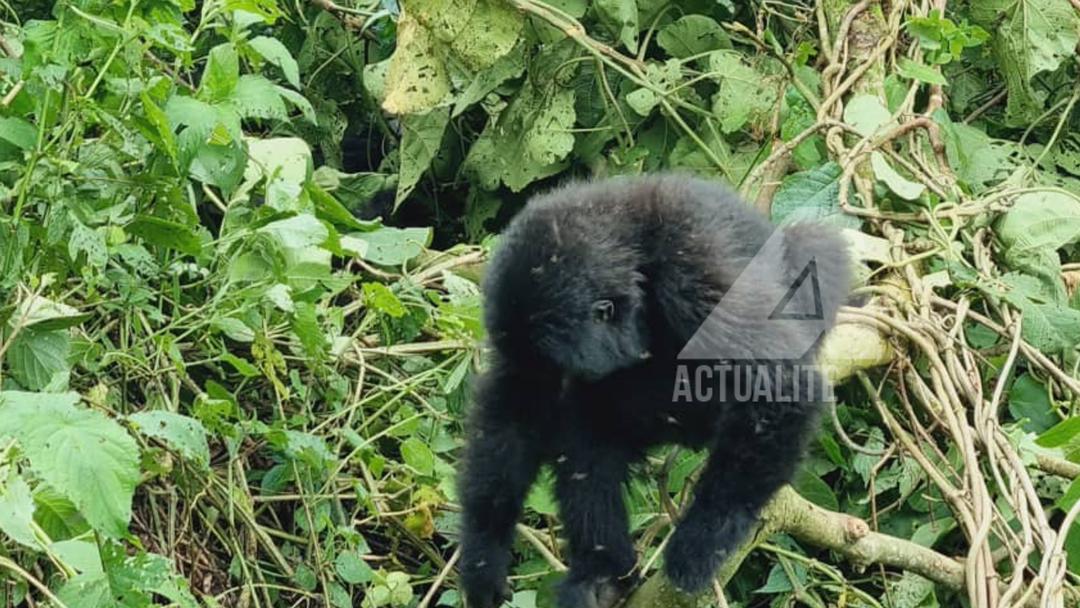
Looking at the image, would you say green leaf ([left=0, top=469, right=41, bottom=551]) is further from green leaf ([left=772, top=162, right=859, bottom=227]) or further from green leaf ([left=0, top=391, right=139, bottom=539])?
green leaf ([left=772, top=162, right=859, bottom=227])

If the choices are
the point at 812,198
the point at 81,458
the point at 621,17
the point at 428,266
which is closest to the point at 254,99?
the point at 81,458

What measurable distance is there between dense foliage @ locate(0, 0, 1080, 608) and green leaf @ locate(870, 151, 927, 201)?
0.04 ft

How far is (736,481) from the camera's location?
3082 mm

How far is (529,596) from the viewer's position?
12.4ft

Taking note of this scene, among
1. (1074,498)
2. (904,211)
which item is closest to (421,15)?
(904,211)

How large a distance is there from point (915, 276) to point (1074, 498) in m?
0.79

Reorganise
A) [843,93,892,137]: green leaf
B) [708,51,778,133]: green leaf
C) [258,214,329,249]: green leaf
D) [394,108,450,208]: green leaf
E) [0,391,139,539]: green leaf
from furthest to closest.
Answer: [394,108,450,208]: green leaf, [708,51,778,133]: green leaf, [843,93,892,137]: green leaf, [258,214,329,249]: green leaf, [0,391,139,539]: green leaf

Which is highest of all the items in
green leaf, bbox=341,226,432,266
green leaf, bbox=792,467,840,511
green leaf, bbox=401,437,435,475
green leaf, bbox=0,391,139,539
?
green leaf, bbox=0,391,139,539

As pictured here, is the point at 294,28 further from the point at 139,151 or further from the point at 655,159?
the point at 139,151

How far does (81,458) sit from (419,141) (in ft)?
9.61

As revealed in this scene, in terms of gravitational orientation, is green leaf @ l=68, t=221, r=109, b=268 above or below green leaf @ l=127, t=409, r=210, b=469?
above

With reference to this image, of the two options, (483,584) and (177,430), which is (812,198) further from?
(177,430)

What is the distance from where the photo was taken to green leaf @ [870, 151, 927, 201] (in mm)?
4047
